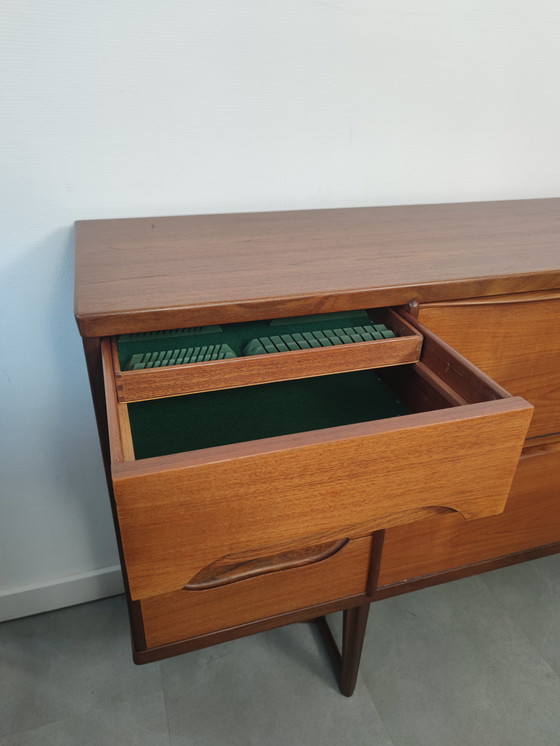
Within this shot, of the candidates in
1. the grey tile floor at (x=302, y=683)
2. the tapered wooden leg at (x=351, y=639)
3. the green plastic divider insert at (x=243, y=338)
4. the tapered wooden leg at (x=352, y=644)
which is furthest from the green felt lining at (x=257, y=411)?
the grey tile floor at (x=302, y=683)

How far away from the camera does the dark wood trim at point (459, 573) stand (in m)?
0.83

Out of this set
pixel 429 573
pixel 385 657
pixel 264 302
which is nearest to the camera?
pixel 264 302

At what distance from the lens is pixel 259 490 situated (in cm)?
49

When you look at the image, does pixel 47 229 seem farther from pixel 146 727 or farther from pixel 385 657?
pixel 385 657

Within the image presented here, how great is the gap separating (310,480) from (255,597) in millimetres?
281

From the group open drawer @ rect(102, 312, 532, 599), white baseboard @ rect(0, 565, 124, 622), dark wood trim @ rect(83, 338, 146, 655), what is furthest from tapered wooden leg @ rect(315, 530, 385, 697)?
white baseboard @ rect(0, 565, 124, 622)

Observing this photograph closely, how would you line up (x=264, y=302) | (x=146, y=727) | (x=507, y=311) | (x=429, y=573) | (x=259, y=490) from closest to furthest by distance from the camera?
(x=259, y=490) → (x=264, y=302) → (x=507, y=311) → (x=429, y=573) → (x=146, y=727)

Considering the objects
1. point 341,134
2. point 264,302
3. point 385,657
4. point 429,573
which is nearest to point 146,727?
point 385,657

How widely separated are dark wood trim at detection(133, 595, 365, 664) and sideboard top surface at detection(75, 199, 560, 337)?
398 mm

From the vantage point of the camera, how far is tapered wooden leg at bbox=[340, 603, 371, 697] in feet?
2.98

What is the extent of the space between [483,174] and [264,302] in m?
0.66

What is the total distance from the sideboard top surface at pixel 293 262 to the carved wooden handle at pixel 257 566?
0.94 ft

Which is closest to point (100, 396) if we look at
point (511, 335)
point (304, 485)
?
point (304, 485)

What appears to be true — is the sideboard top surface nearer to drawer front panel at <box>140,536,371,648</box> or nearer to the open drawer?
the open drawer
